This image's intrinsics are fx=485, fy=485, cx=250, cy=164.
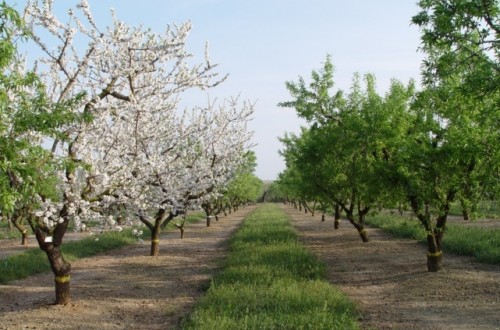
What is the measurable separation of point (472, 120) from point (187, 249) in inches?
587

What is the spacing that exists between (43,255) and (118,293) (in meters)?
8.32

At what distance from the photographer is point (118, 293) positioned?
1349cm

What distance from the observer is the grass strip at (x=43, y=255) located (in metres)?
16.3

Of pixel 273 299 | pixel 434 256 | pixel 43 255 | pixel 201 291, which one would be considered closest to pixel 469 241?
pixel 434 256

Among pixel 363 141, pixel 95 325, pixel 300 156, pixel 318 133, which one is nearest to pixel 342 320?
pixel 95 325

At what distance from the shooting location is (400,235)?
87.6 feet

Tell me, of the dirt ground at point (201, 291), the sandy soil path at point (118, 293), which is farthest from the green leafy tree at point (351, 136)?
the sandy soil path at point (118, 293)

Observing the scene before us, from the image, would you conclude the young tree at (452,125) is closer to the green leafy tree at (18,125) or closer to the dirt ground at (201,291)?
the dirt ground at (201,291)

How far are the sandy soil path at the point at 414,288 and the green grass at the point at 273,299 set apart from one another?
84 centimetres

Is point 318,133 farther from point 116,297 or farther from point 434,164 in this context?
point 116,297

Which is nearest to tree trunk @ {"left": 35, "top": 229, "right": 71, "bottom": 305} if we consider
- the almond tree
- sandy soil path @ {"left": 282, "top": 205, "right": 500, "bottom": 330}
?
the almond tree

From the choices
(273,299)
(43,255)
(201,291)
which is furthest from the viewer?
(43,255)

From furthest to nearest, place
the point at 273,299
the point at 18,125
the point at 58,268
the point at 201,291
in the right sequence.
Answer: the point at 201,291, the point at 58,268, the point at 273,299, the point at 18,125

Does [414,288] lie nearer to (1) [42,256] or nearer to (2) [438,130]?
(2) [438,130]
